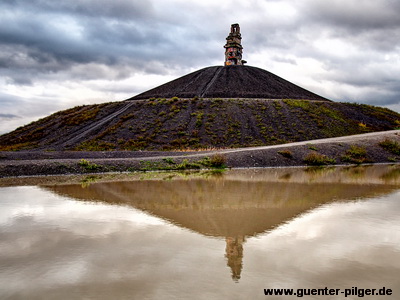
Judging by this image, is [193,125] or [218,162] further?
[193,125]

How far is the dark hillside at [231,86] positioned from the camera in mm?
73000

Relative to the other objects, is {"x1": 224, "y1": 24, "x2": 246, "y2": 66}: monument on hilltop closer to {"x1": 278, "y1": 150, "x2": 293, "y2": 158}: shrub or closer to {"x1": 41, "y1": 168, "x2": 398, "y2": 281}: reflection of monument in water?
{"x1": 278, "y1": 150, "x2": 293, "y2": 158}: shrub

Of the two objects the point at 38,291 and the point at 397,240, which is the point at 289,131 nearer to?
the point at 397,240

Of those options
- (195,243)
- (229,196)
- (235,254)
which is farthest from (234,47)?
(235,254)

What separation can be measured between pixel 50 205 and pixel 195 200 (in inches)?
233

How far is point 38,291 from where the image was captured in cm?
636

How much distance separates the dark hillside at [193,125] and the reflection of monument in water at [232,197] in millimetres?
27447

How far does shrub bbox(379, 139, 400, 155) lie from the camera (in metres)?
37.8

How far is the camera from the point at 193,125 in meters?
55.1

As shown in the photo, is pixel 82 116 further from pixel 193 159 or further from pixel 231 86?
pixel 193 159

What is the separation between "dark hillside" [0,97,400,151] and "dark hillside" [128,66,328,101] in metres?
6.72

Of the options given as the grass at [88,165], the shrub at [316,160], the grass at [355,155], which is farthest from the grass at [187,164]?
the grass at [355,155]

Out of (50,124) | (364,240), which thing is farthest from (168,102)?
(364,240)

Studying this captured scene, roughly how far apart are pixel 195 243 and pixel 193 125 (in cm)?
4635
